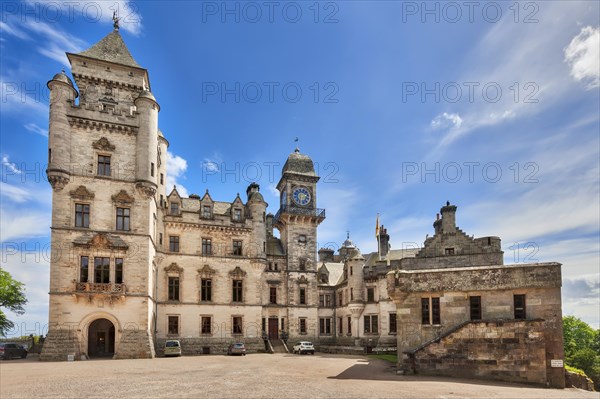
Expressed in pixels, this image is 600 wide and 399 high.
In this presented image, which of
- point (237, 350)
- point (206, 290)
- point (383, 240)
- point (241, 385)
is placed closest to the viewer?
point (241, 385)

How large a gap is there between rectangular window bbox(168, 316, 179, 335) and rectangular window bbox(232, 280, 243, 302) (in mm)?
6285

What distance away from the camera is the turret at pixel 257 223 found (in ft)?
148

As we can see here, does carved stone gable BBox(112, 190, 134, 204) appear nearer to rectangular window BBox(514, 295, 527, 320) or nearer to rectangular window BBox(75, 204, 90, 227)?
rectangular window BBox(75, 204, 90, 227)

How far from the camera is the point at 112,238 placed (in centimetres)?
3419

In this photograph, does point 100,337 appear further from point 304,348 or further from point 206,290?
point 304,348

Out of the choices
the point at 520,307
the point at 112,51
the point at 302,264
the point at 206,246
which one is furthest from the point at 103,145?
the point at 520,307

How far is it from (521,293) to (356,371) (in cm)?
1044

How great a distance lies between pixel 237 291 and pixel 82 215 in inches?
692

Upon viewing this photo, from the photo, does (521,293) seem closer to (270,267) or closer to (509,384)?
(509,384)

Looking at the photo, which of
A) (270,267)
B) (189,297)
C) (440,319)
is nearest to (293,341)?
(270,267)

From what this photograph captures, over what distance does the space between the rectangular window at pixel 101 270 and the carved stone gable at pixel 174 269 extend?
7540mm

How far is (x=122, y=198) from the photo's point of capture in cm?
3512

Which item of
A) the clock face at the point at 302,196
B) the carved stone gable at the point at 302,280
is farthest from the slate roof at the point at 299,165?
the carved stone gable at the point at 302,280

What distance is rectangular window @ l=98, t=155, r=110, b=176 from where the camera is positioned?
35.5 metres
